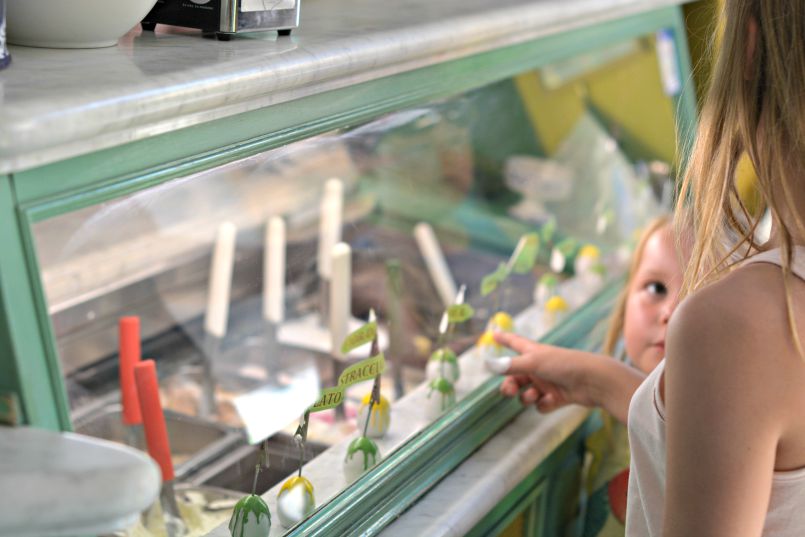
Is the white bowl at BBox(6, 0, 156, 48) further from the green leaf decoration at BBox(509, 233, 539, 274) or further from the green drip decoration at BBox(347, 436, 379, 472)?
the green leaf decoration at BBox(509, 233, 539, 274)

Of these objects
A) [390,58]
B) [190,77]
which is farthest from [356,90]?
[190,77]

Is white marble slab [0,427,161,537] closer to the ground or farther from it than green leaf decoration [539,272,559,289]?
farther from it

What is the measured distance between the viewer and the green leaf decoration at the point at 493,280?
75.5 inches

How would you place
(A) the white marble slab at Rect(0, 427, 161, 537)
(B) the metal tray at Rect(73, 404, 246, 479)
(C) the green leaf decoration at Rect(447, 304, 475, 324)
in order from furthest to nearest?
1. (C) the green leaf decoration at Rect(447, 304, 475, 324)
2. (B) the metal tray at Rect(73, 404, 246, 479)
3. (A) the white marble slab at Rect(0, 427, 161, 537)

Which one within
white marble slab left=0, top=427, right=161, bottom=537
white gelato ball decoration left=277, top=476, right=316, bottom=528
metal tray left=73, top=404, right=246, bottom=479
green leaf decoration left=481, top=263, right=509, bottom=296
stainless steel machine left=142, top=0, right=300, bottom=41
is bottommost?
metal tray left=73, top=404, right=246, bottom=479

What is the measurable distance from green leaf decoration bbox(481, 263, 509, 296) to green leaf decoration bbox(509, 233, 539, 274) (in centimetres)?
6

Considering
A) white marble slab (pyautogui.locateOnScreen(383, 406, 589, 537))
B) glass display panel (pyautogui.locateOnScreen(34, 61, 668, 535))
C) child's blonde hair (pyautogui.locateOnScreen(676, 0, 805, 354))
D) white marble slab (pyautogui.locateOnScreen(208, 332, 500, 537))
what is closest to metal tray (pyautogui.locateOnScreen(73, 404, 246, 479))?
glass display panel (pyautogui.locateOnScreen(34, 61, 668, 535))

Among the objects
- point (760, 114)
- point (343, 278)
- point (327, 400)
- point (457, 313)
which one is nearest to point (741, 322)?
point (760, 114)

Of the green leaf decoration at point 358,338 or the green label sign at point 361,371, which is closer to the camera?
the green label sign at point 361,371

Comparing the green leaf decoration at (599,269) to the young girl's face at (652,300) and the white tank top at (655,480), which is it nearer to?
the young girl's face at (652,300)

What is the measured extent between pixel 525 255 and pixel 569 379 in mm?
472

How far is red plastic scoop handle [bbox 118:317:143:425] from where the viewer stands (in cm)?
152

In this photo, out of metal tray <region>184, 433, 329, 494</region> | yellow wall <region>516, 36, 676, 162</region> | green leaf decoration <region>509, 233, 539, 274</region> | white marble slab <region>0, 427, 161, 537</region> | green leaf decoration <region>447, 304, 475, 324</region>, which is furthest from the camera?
yellow wall <region>516, 36, 676, 162</region>

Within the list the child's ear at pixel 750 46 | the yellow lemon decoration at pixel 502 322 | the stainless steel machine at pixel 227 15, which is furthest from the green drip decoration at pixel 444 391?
the child's ear at pixel 750 46
